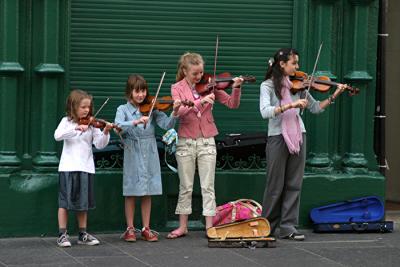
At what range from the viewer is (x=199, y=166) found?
29.0 ft

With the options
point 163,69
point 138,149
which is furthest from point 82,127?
point 163,69

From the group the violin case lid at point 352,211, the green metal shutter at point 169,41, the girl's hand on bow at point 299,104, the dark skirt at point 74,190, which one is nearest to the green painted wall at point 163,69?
the green metal shutter at point 169,41

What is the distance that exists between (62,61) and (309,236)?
2.97 metres

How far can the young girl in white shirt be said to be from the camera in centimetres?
832

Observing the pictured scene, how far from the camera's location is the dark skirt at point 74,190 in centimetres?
834

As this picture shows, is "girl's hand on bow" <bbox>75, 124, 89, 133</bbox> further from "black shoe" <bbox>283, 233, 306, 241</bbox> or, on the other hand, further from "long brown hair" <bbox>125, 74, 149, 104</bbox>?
"black shoe" <bbox>283, 233, 306, 241</bbox>

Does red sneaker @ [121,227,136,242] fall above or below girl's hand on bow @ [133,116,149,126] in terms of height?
below

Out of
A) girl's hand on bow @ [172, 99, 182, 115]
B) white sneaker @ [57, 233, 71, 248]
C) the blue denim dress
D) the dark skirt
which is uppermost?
girl's hand on bow @ [172, 99, 182, 115]

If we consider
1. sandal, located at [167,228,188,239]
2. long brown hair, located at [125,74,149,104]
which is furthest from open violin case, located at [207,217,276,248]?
long brown hair, located at [125,74,149,104]

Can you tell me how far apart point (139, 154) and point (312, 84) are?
1.73m

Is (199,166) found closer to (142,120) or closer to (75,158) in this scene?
(142,120)

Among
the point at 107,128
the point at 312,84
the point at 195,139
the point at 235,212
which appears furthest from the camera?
the point at 235,212

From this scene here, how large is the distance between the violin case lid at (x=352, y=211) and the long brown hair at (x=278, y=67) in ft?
4.70

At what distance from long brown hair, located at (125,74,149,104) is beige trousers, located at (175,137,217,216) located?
59 cm
